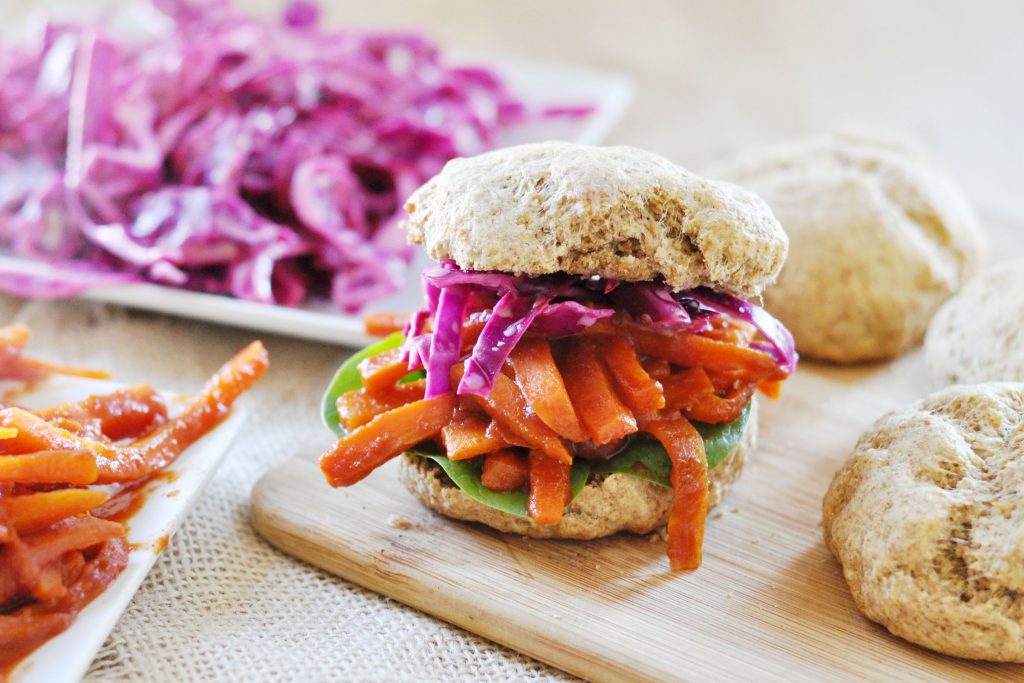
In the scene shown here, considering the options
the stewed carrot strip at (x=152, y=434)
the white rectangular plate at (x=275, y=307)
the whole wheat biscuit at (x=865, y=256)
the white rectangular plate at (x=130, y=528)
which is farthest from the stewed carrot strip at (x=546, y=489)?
the whole wheat biscuit at (x=865, y=256)

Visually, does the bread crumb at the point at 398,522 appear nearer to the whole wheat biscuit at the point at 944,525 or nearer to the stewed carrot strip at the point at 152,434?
the stewed carrot strip at the point at 152,434

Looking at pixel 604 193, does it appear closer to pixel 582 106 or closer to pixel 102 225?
pixel 102 225

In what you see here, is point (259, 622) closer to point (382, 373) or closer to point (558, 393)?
point (382, 373)

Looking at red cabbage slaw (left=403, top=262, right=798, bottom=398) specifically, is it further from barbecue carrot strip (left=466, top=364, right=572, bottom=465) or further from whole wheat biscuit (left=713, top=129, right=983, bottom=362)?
whole wheat biscuit (left=713, top=129, right=983, bottom=362)

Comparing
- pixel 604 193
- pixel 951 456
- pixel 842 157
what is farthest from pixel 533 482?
pixel 842 157

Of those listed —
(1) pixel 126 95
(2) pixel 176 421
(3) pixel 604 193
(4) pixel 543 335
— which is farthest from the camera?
(1) pixel 126 95

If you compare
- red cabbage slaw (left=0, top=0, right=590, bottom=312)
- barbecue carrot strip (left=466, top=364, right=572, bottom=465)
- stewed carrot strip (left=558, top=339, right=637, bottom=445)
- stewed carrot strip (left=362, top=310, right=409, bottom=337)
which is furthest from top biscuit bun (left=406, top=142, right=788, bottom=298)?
red cabbage slaw (left=0, top=0, right=590, bottom=312)

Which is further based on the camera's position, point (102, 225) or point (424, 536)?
point (102, 225)
